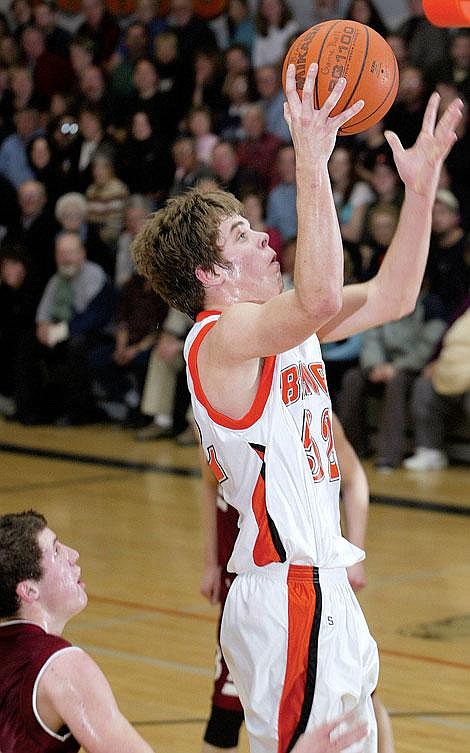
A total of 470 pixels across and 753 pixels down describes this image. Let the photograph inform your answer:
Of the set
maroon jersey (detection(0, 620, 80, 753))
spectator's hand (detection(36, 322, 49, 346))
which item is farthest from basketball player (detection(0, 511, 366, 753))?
spectator's hand (detection(36, 322, 49, 346))

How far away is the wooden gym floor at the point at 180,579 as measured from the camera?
5688mm

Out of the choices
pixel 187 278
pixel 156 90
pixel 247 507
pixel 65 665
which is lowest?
pixel 65 665

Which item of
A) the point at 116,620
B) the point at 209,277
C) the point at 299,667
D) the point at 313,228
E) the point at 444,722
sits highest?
the point at 313,228

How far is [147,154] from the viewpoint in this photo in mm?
13781

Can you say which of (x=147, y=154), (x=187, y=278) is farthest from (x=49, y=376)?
(x=187, y=278)

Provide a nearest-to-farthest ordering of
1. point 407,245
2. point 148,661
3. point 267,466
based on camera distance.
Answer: point 267,466
point 407,245
point 148,661

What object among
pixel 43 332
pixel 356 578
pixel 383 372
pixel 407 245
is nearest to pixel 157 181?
pixel 43 332

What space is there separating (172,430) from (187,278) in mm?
8802

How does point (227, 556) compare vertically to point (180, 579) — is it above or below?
above

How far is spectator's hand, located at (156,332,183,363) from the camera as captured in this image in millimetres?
11977

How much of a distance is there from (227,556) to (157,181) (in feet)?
30.2

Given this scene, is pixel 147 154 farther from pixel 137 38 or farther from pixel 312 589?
pixel 312 589

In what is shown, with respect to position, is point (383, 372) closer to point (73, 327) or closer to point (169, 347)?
point (169, 347)

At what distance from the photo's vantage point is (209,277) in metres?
3.44
